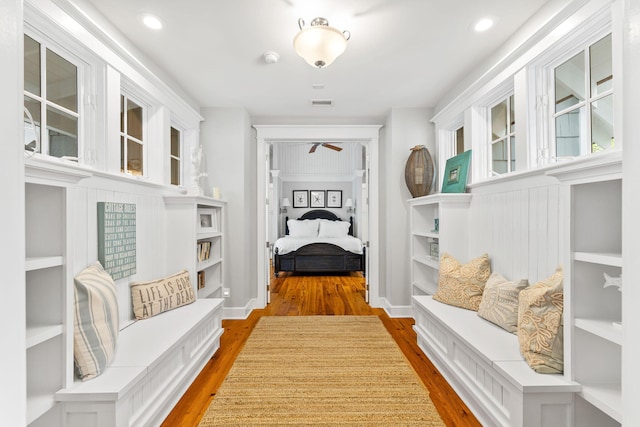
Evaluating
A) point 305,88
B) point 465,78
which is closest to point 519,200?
point 465,78

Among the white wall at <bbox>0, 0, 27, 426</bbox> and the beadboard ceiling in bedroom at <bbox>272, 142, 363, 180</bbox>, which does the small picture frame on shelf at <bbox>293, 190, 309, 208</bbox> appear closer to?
the beadboard ceiling in bedroom at <bbox>272, 142, 363, 180</bbox>

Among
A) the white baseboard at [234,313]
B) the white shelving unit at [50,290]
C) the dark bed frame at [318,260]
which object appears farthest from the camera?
the dark bed frame at [318,260]

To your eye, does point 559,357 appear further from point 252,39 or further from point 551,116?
point 252,39

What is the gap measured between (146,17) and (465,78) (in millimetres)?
2604

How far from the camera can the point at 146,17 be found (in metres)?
2.00

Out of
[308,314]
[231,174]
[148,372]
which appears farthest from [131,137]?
[308,314]

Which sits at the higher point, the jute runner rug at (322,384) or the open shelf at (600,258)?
the open shelf at (600,258)

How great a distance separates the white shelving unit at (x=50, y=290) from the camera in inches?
51.9

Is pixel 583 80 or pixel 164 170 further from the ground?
pixel 583 80

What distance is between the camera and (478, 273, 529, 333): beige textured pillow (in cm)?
194

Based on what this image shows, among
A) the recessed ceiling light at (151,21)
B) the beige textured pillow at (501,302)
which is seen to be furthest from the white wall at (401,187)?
the recessed ceiling light at (151,21)

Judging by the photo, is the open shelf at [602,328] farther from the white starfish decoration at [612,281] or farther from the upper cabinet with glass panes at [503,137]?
the upper cabinet with glass panes at [503,137]

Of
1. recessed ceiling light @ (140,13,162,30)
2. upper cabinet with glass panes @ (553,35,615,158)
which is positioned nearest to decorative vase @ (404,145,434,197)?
upper cabinet with glass panes @ (553,35,615,158)

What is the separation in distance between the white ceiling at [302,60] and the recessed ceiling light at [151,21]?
4 centimetres
